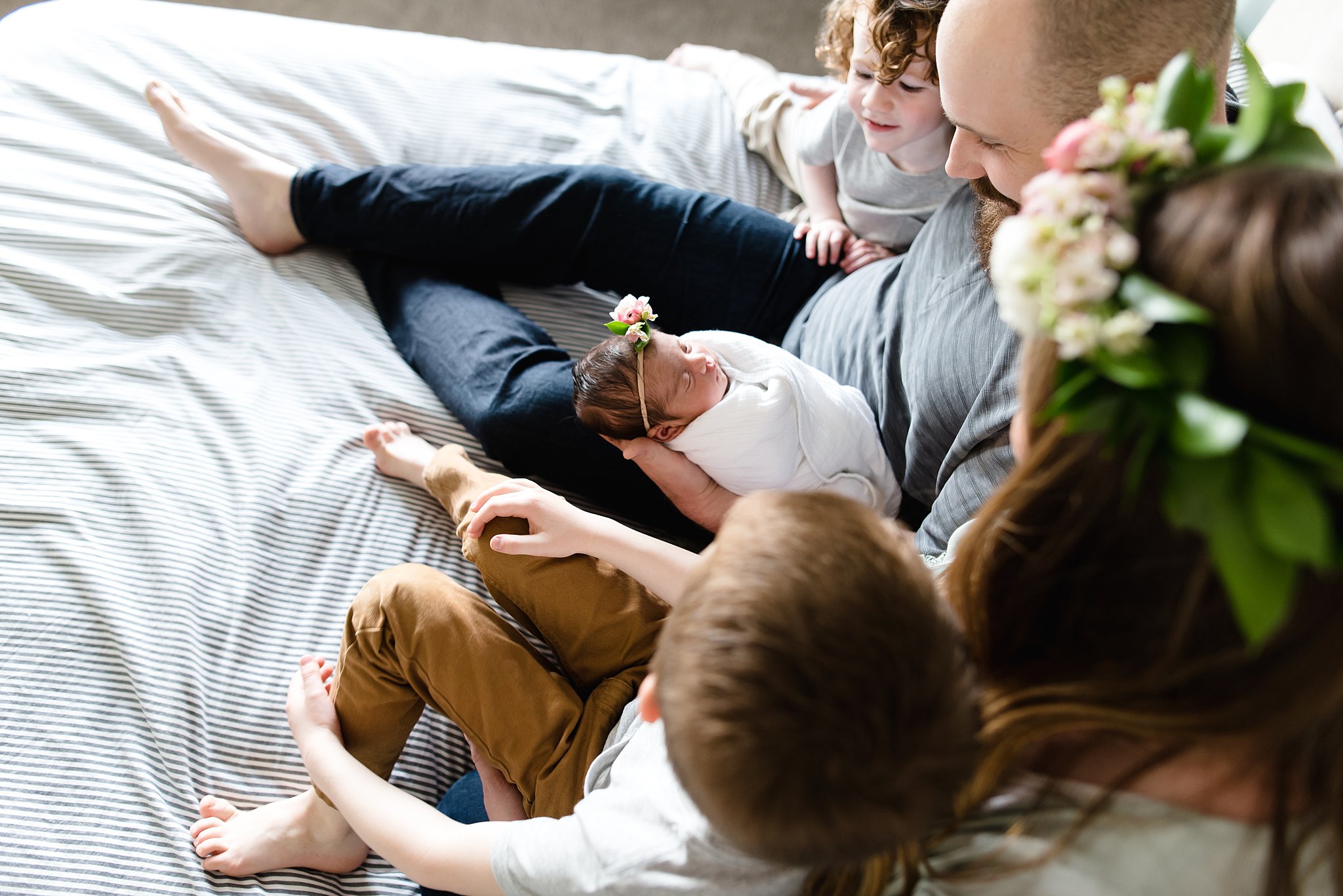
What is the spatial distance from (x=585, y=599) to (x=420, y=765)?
0.31 metres

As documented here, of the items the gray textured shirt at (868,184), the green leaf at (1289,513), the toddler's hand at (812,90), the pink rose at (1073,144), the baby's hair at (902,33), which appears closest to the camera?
the green leaf at (1289,513)

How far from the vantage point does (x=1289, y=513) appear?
0.49m

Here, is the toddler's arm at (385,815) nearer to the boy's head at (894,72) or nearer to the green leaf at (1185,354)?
the green leaf at (1185,354)

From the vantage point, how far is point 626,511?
1.36m

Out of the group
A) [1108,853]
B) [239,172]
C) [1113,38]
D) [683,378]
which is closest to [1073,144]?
[1113,38]

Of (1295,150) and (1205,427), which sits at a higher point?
(1295,150)

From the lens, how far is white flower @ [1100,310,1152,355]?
20.7 inches

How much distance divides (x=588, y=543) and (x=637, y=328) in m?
0.32

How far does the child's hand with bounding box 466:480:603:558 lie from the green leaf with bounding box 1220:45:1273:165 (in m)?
0.74

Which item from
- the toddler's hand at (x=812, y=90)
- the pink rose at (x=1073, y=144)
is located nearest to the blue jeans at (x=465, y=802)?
the pink rose at (x=1073, y=144)

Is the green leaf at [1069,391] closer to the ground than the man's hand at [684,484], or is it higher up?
higher up

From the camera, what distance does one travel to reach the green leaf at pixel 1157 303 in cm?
52

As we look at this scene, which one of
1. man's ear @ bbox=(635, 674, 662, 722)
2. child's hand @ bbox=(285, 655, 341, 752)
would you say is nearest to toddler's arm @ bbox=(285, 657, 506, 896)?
child's hand @ bbox=(285, 655, 341, 752)

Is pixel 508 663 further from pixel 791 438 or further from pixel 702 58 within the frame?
pixel 702 58
